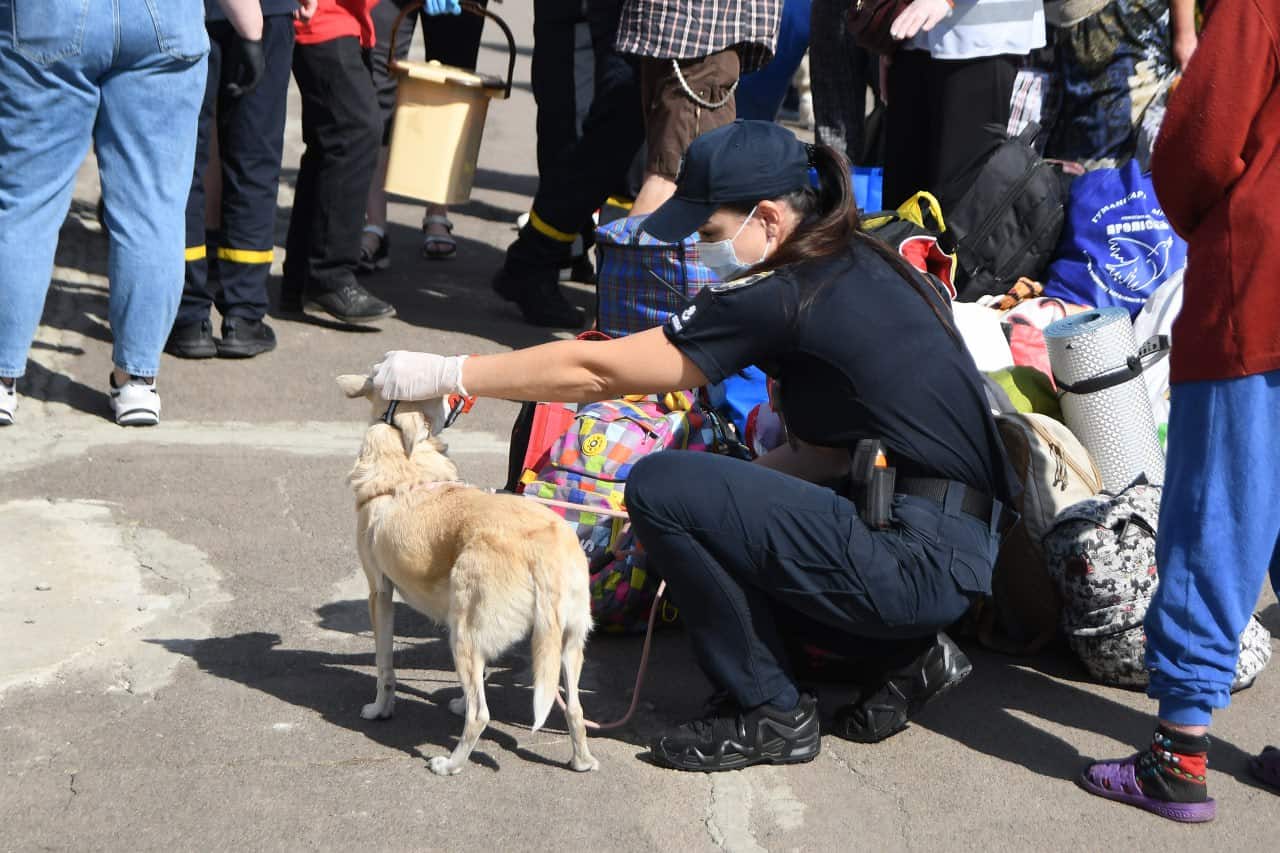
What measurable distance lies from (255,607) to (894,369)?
188 centimetres

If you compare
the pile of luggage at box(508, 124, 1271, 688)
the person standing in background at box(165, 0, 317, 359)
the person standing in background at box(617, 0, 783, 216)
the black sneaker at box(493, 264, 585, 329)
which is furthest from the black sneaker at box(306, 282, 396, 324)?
the pile of luggage at box(508, 124, 1271, 688)

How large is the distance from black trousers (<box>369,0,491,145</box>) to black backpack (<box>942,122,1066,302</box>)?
2726 mm

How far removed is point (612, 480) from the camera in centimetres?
396

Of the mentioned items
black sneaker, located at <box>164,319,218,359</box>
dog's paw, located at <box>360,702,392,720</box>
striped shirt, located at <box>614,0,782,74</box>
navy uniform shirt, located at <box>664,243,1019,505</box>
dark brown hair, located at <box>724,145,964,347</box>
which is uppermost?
striped shirt, located at <box>614,0,782,74</box>

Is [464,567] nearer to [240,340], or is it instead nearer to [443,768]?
[443,768]

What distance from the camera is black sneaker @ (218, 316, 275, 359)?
5.94m

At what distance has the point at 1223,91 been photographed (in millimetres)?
2953

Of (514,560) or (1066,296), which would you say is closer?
(514,560)

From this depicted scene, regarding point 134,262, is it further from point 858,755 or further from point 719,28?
point 858,755

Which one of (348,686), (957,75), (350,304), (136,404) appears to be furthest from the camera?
(350,304)

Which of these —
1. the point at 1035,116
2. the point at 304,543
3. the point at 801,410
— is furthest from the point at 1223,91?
the point at 1035,116

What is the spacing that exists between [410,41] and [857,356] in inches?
180

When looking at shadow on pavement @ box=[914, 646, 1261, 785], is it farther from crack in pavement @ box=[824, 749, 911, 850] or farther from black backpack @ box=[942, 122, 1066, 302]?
black backpack @ box=[942, 122, 1066, 302]

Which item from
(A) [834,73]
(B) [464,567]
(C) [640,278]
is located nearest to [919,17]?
(C) [640,278]
